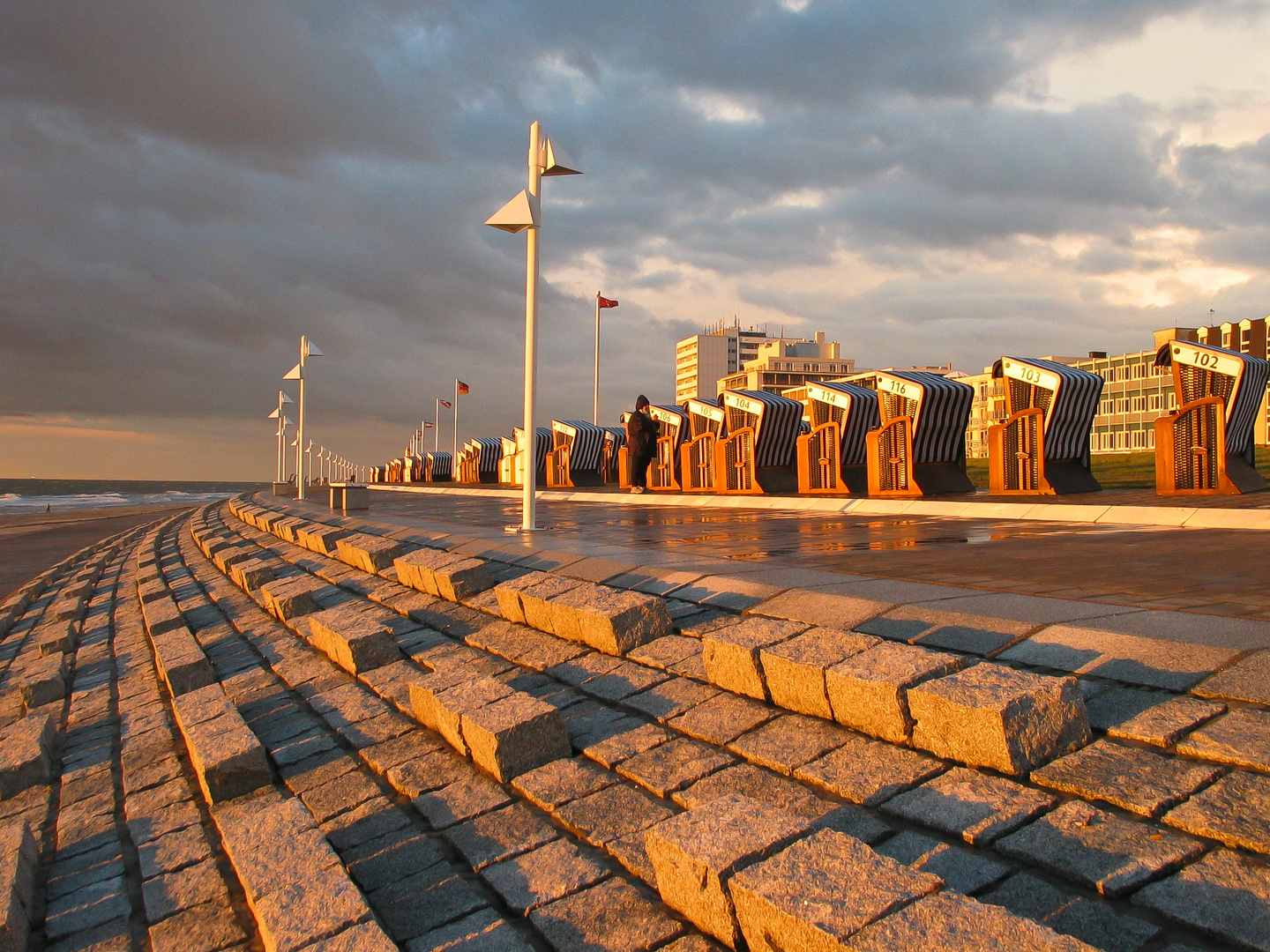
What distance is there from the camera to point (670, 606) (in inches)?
201

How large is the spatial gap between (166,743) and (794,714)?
11.7 feet

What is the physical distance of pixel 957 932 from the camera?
1.92 meters

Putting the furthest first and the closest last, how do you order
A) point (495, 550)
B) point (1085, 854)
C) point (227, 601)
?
point (227, 601), point (495, 550), point (1085, 854)

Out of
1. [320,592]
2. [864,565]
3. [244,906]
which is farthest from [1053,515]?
[244,906]

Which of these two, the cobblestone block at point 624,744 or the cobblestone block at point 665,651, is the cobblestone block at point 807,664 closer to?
the cobblestone block at point 624,744

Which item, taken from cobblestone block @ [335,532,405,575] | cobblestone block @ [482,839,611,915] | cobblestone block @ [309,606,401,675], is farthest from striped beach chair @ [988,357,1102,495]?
cobblestone block @ [482,839,611,915]

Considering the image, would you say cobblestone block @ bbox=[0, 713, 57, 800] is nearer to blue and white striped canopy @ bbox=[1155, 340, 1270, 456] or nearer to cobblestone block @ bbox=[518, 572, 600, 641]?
cobblestone block @ bbox=[518, 572, 600, 641]

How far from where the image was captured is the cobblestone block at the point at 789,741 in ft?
10.6

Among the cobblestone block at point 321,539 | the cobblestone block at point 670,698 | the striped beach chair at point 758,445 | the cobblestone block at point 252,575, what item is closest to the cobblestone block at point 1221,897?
the cobblestone block at point 670,698

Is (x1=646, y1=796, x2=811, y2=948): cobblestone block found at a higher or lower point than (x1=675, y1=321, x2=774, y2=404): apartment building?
lower

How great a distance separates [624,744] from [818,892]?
1.64 meters

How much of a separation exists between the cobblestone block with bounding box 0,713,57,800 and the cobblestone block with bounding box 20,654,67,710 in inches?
55.1

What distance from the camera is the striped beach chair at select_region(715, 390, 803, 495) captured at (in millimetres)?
19500

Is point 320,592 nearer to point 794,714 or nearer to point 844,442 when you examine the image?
point 794,714
